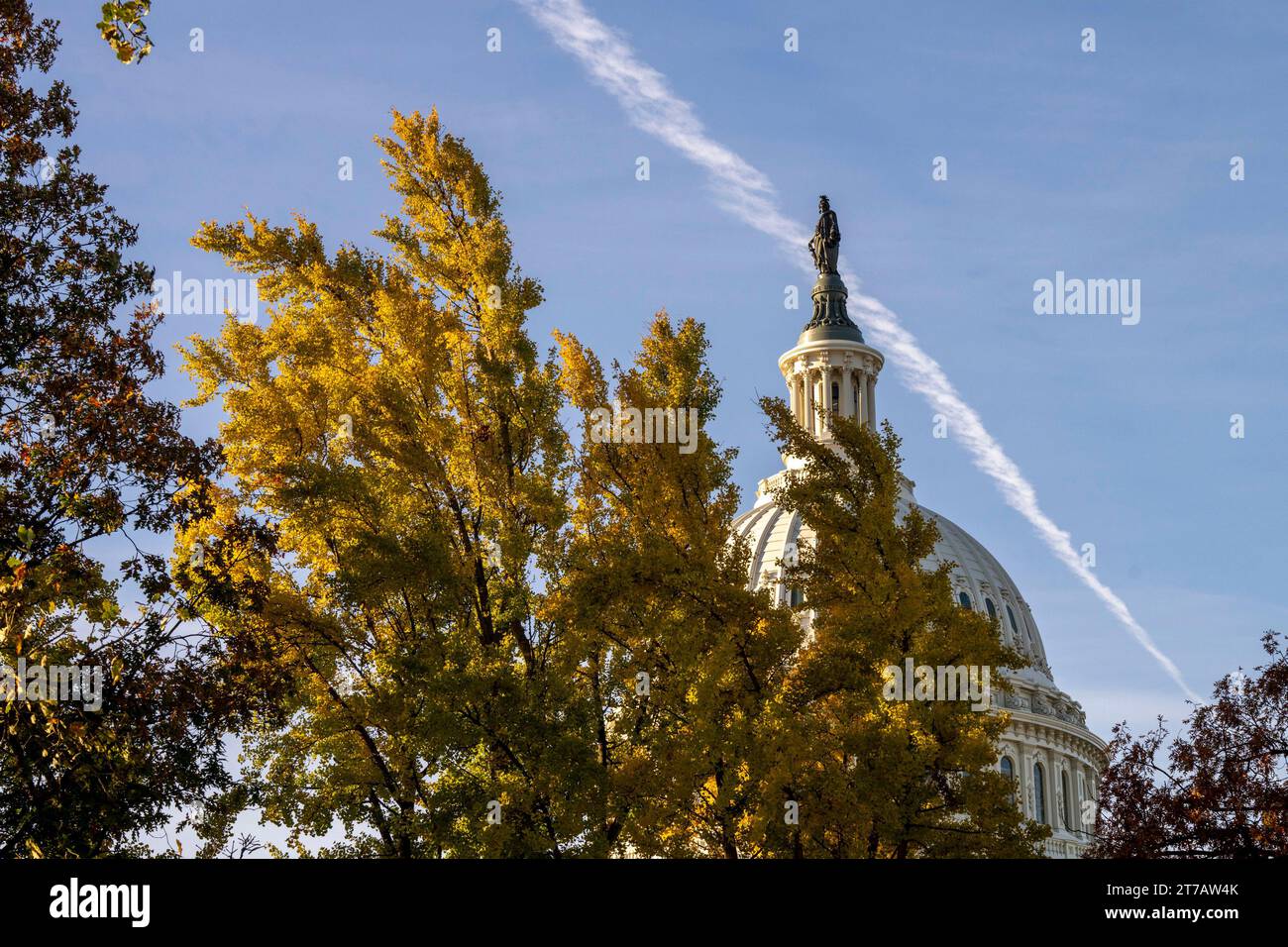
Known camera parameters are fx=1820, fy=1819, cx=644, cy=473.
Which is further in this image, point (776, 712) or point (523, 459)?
point (523, 459)

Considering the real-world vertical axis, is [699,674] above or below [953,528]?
below

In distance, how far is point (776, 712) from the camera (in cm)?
2144

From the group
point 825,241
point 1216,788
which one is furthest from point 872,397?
point 1216,788

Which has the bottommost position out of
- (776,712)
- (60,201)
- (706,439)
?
(776,712)

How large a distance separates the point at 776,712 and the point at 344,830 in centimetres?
637

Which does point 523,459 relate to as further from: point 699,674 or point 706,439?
point 699,674

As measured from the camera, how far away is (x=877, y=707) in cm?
2183

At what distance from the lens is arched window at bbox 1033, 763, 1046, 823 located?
117 meters

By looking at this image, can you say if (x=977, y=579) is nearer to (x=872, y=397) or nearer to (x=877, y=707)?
(x=872, y=397)
